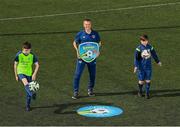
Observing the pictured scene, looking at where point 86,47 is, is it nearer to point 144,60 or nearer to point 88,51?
point 88,51

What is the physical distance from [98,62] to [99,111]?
6.40m

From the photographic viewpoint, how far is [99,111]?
1545cm

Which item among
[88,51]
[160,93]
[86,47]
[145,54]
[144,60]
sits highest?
[86,47]

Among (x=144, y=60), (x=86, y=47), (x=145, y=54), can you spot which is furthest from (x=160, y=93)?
(x=86, y=47)

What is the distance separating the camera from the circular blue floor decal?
15.2 meters

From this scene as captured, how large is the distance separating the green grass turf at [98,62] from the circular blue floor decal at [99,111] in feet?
0.75

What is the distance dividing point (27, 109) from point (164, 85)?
5.03 metres

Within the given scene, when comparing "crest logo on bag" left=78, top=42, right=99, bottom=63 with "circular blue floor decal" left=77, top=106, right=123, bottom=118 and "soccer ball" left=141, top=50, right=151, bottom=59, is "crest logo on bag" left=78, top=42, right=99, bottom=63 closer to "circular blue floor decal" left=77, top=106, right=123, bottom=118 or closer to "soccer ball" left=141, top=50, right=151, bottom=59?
"soccer ball" left=141, top=50, right=151, bottom=59

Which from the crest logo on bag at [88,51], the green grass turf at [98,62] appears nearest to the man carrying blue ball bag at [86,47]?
the crest logo on bag at [88,51]

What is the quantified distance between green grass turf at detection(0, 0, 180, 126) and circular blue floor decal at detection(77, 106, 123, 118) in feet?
0.75

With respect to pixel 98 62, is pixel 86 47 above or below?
above

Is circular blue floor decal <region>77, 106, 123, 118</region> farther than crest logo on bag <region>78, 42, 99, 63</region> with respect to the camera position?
No

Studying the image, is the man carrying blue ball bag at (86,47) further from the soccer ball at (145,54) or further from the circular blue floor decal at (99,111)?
the soccer ball at (145,54)

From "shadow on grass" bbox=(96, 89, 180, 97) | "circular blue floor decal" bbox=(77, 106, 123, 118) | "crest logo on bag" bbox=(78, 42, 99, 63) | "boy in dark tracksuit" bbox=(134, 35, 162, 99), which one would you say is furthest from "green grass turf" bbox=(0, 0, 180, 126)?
"crest logo on bag" bbox=(78, 42, 99, 63)
